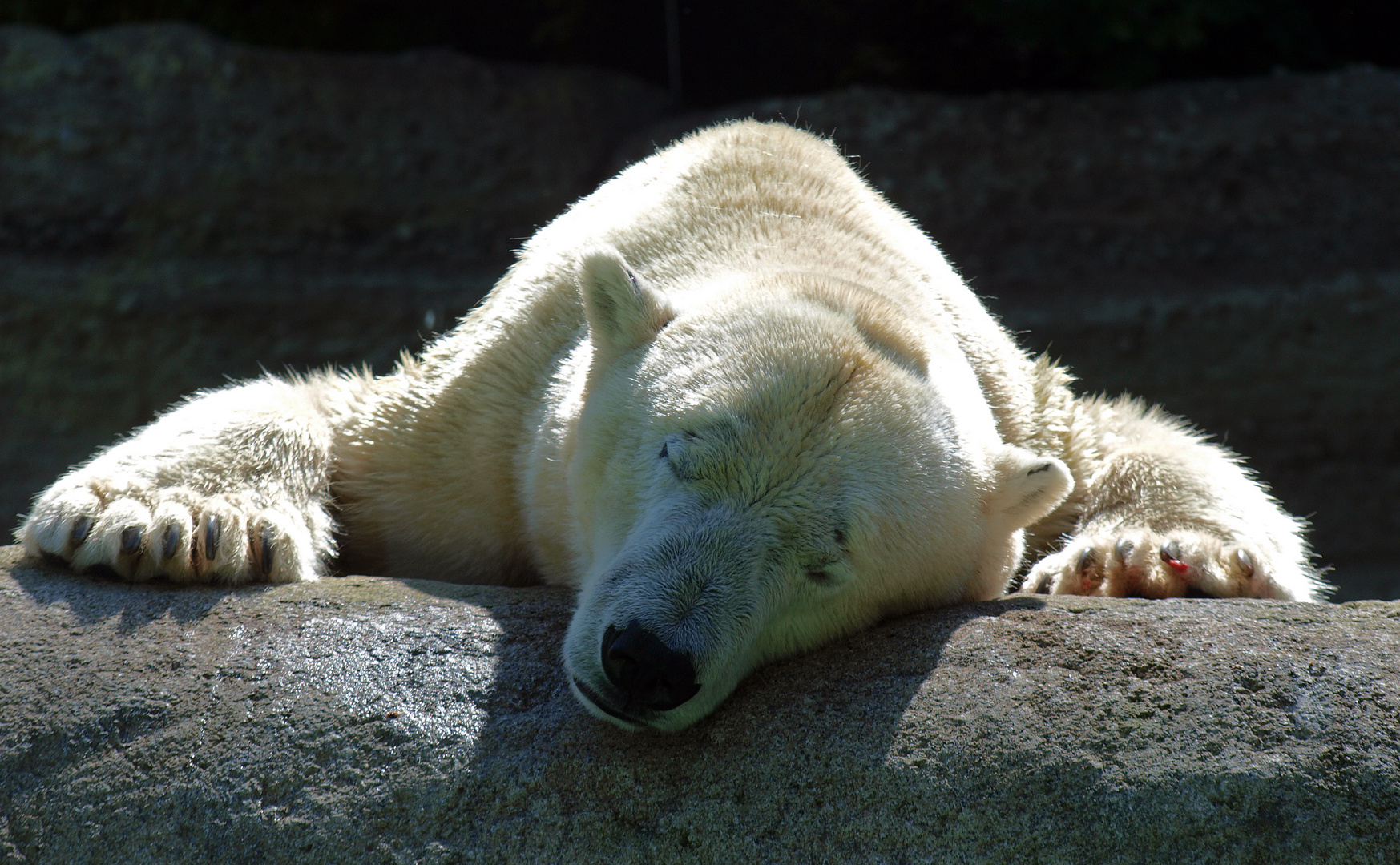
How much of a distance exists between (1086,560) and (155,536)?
80.6 inches

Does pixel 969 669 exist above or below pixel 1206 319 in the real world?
above

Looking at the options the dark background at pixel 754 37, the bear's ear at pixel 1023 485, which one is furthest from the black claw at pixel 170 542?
the dark background at pixel 754 37

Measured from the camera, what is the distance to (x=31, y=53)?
702cm

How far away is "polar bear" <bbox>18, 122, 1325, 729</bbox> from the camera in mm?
2166

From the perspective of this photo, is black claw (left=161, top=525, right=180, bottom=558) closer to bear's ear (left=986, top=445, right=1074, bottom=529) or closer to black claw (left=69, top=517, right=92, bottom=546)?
black claw (left=69, top=517, right=92, bottom=546)

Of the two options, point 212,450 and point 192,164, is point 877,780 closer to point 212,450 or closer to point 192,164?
point 212,450

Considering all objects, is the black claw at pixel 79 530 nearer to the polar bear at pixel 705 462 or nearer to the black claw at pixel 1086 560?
the polar bear at pixel 705 462

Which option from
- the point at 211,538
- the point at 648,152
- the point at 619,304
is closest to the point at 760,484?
the point at 619,304

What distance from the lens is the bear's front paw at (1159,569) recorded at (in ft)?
9.21

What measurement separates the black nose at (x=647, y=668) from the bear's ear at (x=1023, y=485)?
2.72 ft

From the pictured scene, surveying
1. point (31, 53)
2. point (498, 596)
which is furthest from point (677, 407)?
point (31, 53)

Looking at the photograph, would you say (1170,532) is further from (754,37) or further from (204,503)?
(754,37)

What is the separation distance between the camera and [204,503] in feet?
8.89

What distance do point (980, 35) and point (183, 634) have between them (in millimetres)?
7163
